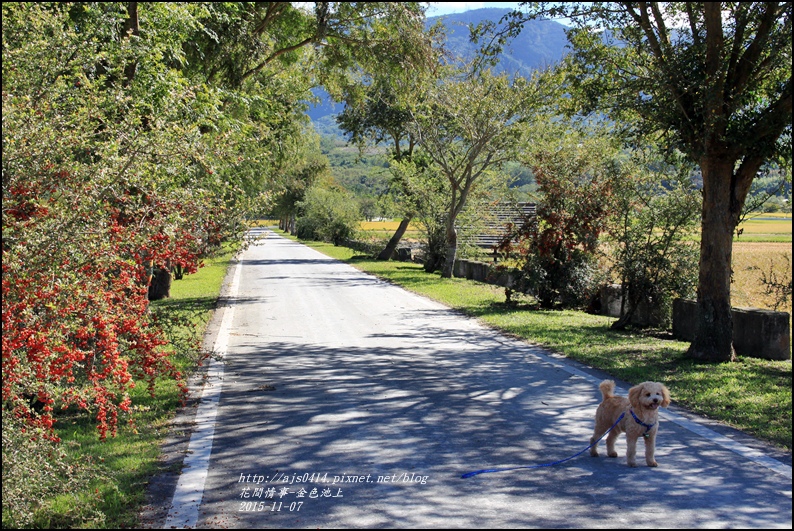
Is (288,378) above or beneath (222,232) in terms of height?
beneath

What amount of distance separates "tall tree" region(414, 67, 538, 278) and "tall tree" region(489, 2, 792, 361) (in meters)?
10.9

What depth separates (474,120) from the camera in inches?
1013

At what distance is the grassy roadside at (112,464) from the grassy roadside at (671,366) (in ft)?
18.5

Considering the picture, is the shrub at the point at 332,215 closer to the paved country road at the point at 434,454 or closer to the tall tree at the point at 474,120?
the tall tree at the point at 474,120

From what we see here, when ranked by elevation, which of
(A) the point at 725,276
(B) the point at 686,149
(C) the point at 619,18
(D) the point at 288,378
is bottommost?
(D) the point at 288,378

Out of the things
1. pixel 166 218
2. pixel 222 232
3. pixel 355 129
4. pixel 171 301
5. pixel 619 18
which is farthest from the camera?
pixel 355 129

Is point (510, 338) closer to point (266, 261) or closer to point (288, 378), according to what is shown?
point (288, 378)

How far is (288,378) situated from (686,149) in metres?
7.31

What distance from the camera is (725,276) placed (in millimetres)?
11422

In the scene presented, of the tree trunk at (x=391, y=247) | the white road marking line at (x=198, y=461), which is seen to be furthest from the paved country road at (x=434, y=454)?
the tree trunk at (x=391, y=247)

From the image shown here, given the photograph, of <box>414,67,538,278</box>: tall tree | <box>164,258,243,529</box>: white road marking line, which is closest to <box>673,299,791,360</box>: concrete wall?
<box>164,258,243,529</box>: white road marking line

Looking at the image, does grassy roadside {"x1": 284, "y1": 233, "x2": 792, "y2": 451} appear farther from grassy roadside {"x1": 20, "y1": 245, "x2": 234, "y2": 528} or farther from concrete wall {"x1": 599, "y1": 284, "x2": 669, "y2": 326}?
grassy roadside {"x1": 20, "y1": 245, "x2": 234, "y2": 528}

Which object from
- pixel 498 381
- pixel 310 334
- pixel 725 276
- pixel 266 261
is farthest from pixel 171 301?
pixel 266 261

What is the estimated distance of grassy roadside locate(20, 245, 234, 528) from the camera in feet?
16.5
